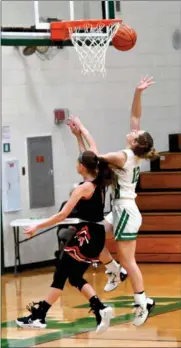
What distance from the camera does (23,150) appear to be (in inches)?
468

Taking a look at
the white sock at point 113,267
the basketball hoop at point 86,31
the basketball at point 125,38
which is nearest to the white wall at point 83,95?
the basketball hoop at point 86,31

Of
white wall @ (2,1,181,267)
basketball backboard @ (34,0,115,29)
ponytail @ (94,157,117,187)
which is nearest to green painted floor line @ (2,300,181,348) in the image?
ponytail @ (94,157,117,187)

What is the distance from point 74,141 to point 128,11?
234 centimetres

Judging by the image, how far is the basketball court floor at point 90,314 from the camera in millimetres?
7453

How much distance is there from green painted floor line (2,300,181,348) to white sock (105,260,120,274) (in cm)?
108

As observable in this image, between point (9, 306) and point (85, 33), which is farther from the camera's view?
point (9, 306)

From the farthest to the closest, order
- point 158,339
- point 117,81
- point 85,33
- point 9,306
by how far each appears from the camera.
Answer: point 117,81 < point 9,306 < point 85,33 < point 158,339

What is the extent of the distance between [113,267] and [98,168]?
1.00 meters

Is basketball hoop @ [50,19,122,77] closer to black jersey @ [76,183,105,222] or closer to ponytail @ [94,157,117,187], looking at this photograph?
ponytail @ [94,157,117,187]

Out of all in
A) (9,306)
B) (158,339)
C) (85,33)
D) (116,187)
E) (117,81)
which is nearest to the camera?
(116,187)

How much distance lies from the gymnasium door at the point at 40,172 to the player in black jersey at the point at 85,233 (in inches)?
207

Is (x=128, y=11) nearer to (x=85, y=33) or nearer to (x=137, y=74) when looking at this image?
(x=137, y=74)

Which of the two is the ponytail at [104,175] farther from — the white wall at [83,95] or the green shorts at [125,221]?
the white wall at [83,95]

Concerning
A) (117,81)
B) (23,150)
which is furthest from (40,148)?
(117,81)
